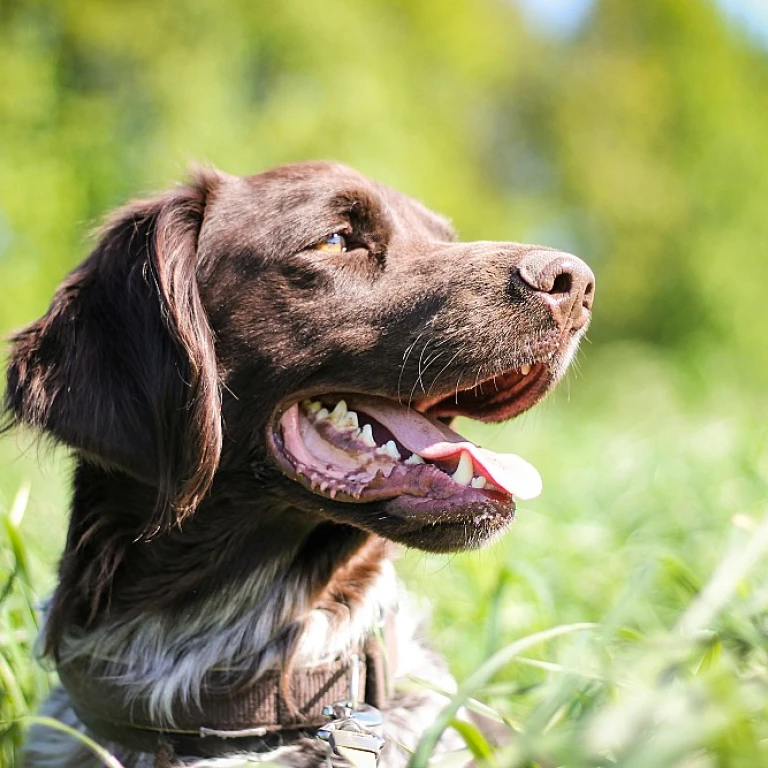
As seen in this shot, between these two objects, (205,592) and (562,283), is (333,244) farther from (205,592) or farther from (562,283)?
(205,592)

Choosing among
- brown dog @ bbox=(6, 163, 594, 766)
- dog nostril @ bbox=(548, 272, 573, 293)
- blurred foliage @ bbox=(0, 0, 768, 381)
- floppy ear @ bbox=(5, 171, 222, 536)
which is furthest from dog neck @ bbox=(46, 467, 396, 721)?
blurred foliage @ bbox=(0, 0, 768, 381)

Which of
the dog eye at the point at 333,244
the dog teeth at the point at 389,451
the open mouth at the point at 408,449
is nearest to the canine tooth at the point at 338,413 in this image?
the open mouth at the point at 408,449

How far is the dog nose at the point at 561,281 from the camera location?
7.74 feet

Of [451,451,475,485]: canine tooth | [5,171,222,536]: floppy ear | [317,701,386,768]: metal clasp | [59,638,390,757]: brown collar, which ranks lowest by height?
[59,638,390,757]: brown collar

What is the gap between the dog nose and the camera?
2.36m

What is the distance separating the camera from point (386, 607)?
2.61 m

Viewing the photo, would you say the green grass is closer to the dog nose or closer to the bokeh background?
the bokeh background

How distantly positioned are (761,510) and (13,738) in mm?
2443

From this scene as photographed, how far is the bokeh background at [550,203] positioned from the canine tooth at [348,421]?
0.63 meters

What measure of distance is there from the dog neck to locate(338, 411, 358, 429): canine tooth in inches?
10.1

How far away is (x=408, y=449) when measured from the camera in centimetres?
243

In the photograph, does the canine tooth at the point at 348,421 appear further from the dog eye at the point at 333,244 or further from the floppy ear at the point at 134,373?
the dog eye at the point at 333,244

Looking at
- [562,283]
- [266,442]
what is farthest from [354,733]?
[562,283]

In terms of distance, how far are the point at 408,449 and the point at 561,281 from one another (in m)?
0.55
